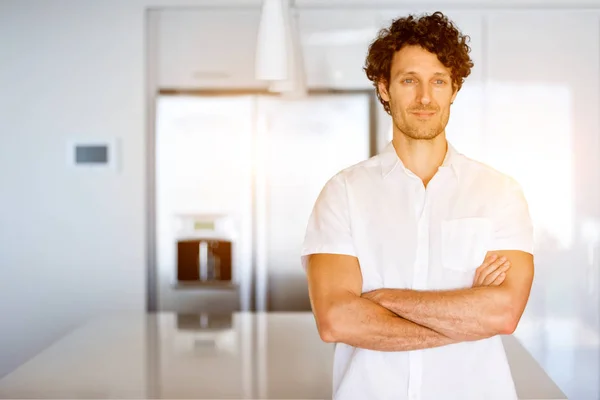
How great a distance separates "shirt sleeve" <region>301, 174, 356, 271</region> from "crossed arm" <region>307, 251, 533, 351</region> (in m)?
0.07

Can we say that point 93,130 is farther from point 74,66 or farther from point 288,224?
point 288,224

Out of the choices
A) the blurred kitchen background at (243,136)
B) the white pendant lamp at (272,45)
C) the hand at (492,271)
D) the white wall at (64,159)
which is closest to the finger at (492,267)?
the hand at (492,271)

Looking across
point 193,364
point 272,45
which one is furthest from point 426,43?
point 193,364

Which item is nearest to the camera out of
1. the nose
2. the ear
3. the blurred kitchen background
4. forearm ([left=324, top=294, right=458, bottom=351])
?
forearm ([left=324, top=294, right=458, bottom=351])

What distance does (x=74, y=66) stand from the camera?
3.75 metres

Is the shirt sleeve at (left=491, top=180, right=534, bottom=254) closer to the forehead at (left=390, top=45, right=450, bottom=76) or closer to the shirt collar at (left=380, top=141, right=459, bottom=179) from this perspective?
the shirt collar at (left=380, top=141, right=459, bottom=179)

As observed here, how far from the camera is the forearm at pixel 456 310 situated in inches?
67.0

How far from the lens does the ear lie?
1.97 meters

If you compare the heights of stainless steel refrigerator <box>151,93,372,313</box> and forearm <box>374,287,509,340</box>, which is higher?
stainless steel refrigerator <box>151,93,372,313</box>

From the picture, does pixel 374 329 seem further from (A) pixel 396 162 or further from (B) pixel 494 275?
(A) pixel 396 162

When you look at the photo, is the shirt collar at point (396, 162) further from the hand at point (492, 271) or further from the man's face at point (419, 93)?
the hand at point (492, 271)

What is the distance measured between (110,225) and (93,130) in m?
0.50

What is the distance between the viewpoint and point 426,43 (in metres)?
1.85

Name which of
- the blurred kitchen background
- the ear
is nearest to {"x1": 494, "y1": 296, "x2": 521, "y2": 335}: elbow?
the ear
